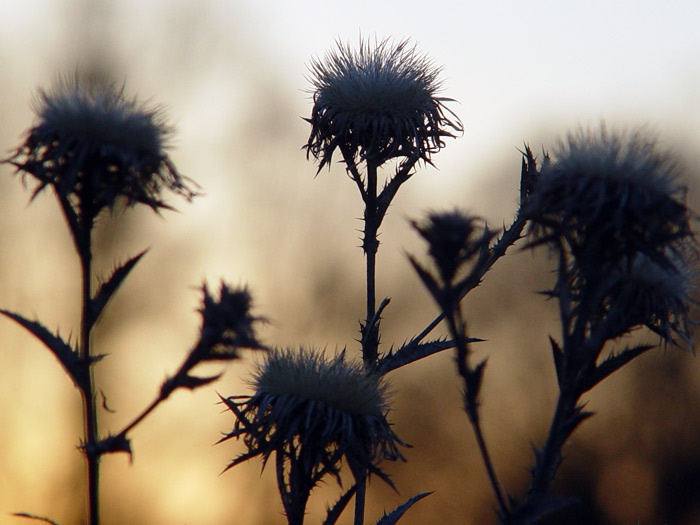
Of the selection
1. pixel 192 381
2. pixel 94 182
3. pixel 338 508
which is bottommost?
pixel 338 508

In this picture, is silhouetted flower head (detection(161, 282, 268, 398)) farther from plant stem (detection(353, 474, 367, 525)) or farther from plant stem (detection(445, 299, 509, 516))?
plant stem (detection(353, 474, 367, 525))

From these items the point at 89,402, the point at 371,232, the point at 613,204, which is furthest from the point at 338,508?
the point at 613,204

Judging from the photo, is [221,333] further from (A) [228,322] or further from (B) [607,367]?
(B) [607,367]

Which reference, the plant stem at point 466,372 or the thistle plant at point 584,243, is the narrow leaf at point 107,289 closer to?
the thistle plant at point 584,243

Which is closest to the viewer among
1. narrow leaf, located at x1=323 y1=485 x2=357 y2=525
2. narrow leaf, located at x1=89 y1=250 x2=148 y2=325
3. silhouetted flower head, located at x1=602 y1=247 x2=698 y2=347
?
narrow leaf, located at x1=89 y1=250 x2=148 y2=325

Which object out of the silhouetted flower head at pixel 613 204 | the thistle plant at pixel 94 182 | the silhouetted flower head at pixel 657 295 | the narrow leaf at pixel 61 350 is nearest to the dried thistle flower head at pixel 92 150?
the thistle plant at pixel 94 182

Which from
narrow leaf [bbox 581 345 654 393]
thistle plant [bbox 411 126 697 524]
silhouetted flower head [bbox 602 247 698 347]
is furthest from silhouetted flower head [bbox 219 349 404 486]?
silhouetted flower head [bbox 602 247 698 347]

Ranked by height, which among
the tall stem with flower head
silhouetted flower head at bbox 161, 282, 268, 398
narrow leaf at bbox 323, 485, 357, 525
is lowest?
narrow leaf at bbox 323, 485, 357, 525
